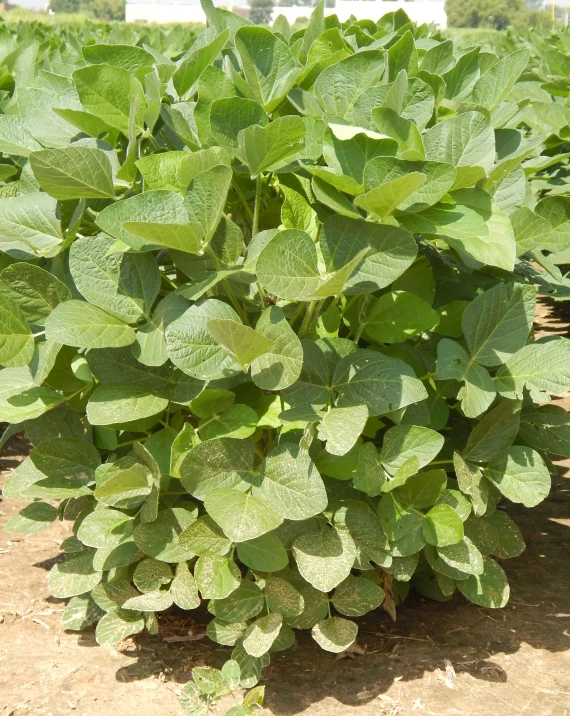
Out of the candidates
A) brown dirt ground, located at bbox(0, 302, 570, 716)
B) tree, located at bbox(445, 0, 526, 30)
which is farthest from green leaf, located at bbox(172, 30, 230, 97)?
tree, located at bbox(445, 0, 526, 30)

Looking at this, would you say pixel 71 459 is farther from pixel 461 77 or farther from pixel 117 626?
pixel 461 77

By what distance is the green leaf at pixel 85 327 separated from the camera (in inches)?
68.0

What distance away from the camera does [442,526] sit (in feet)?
6.32

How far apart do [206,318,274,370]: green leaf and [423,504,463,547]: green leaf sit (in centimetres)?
59

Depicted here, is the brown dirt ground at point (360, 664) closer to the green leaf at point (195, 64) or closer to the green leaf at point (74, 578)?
the green leaf at point (74, 578)

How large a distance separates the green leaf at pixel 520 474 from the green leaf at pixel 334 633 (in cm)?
48

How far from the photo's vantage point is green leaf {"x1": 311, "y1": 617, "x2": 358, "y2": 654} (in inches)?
78.0

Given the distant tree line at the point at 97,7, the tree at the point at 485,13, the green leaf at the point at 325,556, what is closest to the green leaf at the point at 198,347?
the green leaf at the point at 325,556

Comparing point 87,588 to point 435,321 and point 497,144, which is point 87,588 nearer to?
point 435,321

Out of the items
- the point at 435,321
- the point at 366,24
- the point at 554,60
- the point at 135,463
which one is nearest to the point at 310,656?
the point at 135,463

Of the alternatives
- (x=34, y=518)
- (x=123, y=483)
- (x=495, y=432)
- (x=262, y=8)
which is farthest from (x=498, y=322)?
(x=262, y=8)

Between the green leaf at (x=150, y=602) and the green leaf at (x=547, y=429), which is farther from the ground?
the green leaf at (x=547, y=429)

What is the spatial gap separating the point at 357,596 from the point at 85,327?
0.90 metres

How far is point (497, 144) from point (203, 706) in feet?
Result: 4.90
